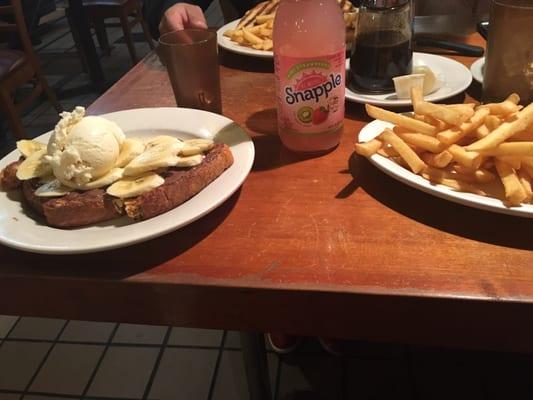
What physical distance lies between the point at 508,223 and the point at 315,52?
37 centimetres

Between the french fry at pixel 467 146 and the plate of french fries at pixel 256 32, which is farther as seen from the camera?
the plate of french fries at pixel 256 32

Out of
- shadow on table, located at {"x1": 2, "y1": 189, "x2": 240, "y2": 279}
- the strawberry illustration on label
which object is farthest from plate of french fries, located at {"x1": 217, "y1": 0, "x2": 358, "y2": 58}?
shadow on table, located at {"x1": 2, "y1": 189, "x2": 240, "y2": 279}

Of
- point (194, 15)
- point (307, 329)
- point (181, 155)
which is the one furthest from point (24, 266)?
point (194, 15)

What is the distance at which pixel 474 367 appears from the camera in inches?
54.6

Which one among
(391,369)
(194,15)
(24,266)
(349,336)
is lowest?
(391,369)

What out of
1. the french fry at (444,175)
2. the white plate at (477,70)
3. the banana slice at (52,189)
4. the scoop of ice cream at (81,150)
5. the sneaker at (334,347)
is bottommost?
the sneaker at (334,347)

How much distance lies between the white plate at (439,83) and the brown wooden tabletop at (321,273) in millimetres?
295

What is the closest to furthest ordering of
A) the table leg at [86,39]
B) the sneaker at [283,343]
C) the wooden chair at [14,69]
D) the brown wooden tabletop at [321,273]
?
the brown wooden tabletop at [321,273]
the sneaker at [283,343]
the wooden chair at [14,69]
the table leg at [86,39]

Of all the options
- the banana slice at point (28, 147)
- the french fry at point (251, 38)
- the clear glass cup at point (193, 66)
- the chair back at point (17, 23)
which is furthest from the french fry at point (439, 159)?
the chair back at point (17, 23)

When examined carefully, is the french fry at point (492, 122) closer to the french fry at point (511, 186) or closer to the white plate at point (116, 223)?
the french fry at point (511, 186)

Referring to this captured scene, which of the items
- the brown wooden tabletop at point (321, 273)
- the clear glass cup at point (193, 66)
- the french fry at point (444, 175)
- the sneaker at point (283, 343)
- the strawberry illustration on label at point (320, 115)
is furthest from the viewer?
the sneaker at point (283, 343)

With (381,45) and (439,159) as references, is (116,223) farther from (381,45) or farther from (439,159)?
(381,45)

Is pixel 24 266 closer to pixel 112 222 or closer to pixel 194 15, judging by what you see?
pixel 112 222

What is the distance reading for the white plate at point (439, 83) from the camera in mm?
975
